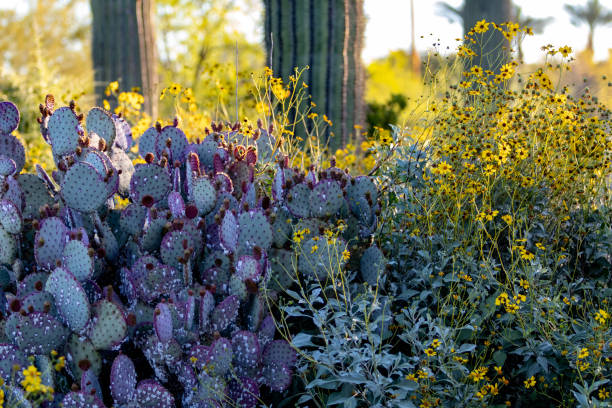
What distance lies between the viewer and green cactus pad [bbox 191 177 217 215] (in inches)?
118

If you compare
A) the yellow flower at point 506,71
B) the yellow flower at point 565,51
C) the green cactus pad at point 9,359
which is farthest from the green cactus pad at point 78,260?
the yellow flower at point 565,51

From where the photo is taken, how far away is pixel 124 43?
8.19m

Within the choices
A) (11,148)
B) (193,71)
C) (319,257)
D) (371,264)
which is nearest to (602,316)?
(371,264)

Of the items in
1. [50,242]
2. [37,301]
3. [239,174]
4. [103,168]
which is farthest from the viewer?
[239,174]

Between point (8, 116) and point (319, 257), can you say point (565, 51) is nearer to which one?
point (319, 257)

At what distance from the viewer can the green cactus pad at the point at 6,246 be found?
2877 millimetres

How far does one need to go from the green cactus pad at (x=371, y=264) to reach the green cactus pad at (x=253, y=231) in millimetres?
515

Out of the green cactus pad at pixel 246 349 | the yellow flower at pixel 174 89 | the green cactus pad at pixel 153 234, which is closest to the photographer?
the green cactus pad at pixel 246 349

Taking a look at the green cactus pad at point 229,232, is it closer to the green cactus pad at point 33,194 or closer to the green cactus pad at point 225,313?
the green cactus pad at point 225,313

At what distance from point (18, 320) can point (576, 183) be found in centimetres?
277

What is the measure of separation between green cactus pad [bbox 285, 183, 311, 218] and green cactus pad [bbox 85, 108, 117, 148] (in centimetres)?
101

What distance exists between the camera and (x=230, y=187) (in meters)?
3.21

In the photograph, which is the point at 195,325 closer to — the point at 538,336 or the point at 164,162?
the point at 164,162

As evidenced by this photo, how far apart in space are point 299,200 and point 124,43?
5855 mm
